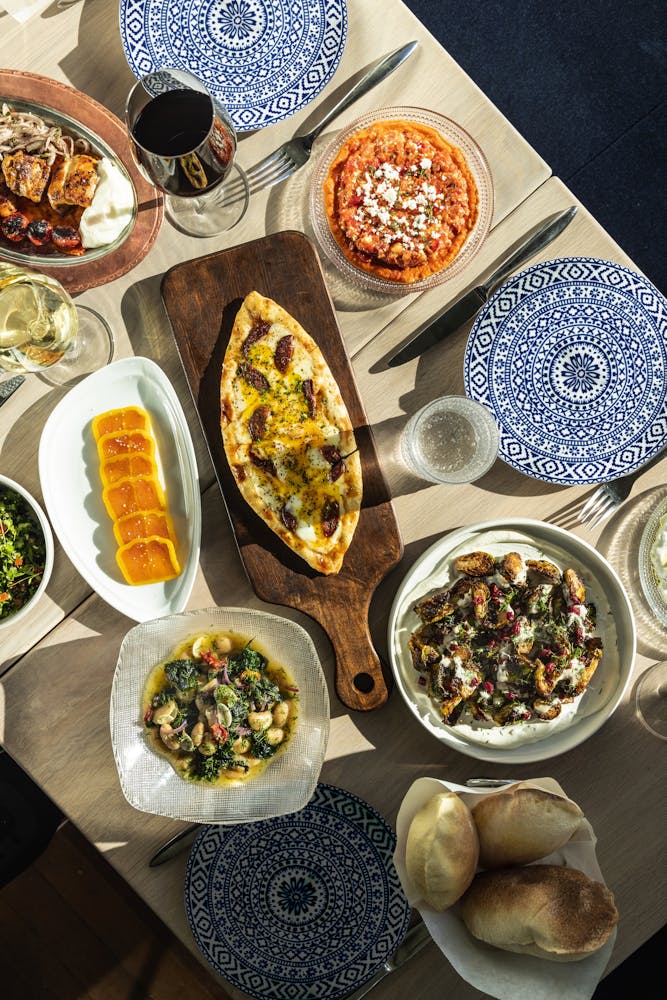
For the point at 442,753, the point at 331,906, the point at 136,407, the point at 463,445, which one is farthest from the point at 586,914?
the point at 136,407

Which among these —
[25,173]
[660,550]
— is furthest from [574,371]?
[25,173]

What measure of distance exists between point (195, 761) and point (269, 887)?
375 millimetres

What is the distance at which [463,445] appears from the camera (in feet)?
6.80

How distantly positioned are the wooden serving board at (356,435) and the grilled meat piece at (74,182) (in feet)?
0.95

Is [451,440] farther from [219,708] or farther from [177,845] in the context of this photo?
[177,845]

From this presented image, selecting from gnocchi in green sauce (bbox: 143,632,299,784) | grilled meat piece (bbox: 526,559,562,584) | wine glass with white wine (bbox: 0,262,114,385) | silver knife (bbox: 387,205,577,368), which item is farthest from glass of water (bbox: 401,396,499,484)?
wine glass with white wine (bbox: 0,262,114,385)

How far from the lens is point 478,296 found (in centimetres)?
207

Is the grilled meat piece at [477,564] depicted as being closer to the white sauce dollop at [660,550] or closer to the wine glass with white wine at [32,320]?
the white sauce dollop at [660,550]

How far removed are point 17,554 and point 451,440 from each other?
109 cm

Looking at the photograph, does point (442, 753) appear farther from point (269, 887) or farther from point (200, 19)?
point (200, 19)

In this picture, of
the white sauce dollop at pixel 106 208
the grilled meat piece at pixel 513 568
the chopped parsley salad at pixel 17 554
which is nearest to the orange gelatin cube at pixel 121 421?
the chopped parsley salad at pixel 17 554

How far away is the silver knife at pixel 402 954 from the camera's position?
6.66ft

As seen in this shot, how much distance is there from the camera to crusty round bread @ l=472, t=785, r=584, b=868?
5.71 feet

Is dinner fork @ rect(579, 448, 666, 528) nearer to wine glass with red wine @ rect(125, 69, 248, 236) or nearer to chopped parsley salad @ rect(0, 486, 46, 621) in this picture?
wine glass with red wine @ rect(125, 69, 248, 236)
